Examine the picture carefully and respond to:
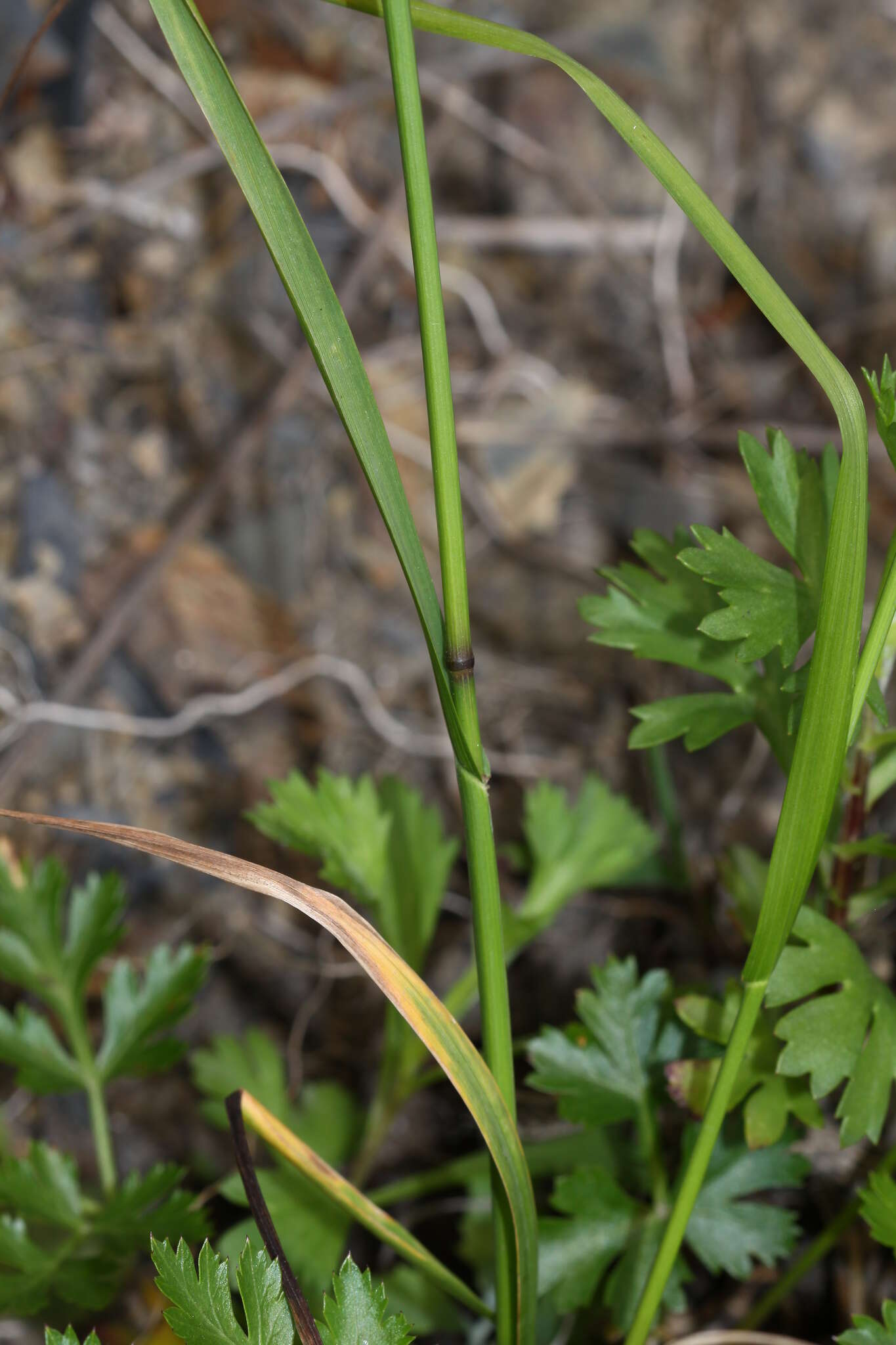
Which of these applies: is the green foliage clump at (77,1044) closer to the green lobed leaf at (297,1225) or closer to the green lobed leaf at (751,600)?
the green lobed leaf at (297,1225)

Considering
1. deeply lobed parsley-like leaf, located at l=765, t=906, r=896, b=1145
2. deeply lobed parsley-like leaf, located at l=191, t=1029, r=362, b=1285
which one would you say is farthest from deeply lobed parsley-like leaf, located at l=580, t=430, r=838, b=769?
deeply lobed parsley-like leaf, located at l=191, t=1029, r=362, b=1285

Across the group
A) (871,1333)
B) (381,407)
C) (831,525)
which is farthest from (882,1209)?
(381,407)

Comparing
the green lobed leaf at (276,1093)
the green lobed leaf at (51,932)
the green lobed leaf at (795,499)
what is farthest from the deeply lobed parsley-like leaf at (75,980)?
the green lobed leaf at (795,499)

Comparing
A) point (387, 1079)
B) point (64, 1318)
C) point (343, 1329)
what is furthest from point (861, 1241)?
point (64, 1318)

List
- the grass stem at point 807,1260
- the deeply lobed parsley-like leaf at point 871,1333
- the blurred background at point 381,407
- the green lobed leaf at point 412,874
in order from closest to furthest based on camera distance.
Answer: the deeply lobed parsley-like leaf at point 871,1333 < the grass stem at point 807,1260 < the green lobed leaf at point 412,874 < the blurred background at point 381,407

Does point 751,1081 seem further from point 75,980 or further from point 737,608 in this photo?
point 75,980

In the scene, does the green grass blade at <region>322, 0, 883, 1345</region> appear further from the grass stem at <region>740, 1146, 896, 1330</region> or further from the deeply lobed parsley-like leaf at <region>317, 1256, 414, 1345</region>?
the grass stem at <region>740, 1146, 896, 1330</region>
